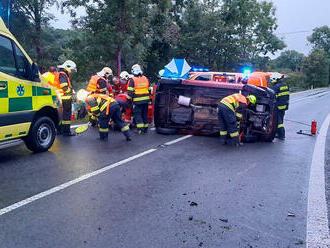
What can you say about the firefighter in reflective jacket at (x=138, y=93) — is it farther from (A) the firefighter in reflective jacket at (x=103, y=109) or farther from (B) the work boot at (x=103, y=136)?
(B) the work boot at (x=103, y=136)

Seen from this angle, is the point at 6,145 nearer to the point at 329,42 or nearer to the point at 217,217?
the point at 217,217

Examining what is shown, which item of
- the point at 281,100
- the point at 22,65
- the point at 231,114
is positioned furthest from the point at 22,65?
the point at 281,100

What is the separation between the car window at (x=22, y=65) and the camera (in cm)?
554

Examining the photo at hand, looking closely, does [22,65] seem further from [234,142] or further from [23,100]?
[234,142]

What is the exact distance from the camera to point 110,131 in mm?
8766

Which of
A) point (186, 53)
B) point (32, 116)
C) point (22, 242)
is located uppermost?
point (186, 53)

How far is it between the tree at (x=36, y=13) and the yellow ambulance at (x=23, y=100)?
11.5 metres

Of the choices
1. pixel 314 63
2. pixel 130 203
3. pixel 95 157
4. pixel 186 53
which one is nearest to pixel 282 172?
pixel 130 203

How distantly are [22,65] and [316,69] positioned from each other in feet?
234

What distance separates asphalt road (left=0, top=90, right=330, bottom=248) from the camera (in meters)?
3.08

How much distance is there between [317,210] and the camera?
12.4ft

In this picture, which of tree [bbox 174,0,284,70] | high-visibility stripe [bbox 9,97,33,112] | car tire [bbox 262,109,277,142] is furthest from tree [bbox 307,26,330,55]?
high-visibility stripe [bbox 9,97,33,112]

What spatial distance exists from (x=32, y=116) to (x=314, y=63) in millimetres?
71166

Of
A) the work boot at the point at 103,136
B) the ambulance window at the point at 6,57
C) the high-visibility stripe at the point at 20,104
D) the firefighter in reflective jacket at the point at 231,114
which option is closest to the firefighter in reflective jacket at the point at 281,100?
the firefighter in reflective jacket at the point at 231,114
